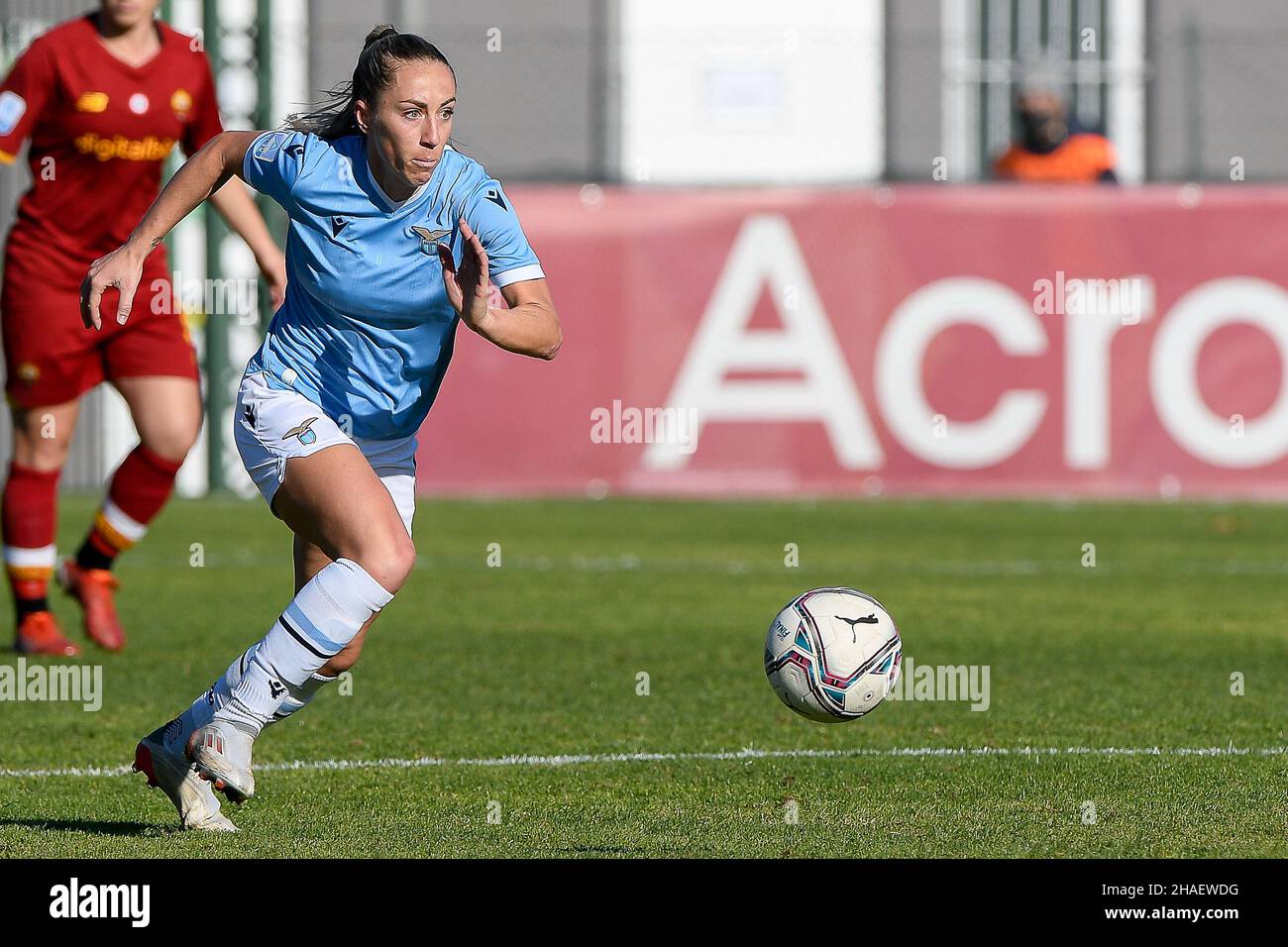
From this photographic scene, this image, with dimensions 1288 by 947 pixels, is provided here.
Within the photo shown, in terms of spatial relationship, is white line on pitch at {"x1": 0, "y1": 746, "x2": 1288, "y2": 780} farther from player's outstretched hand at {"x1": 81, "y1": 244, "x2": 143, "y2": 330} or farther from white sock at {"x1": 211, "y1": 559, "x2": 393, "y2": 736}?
player's outstretched hand at {"x1": 81, "y1": 244, "x2": 143, "y2": 330}

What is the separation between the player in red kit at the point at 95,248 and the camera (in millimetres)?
8633

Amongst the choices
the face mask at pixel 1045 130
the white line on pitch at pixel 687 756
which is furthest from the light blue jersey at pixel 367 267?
the face mask at pixel 1045 130

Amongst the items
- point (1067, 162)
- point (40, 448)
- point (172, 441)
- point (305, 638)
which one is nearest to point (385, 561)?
point (305, 638)

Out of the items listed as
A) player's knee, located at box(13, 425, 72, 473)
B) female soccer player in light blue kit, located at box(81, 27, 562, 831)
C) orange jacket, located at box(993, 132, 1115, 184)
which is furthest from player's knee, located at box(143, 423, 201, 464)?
orange jacket, located at box(993, 132, 1115, 184)

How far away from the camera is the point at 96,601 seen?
354 inches

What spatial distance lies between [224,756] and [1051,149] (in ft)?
47.7

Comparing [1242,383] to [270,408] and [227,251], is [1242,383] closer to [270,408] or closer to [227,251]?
[227,251]

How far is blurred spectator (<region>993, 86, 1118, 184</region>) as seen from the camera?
18.5 metres

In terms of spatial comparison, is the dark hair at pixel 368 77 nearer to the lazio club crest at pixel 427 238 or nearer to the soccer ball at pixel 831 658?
the lazio club crest at pixel 427 238

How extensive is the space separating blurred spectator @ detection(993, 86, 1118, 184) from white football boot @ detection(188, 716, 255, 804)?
13926mm

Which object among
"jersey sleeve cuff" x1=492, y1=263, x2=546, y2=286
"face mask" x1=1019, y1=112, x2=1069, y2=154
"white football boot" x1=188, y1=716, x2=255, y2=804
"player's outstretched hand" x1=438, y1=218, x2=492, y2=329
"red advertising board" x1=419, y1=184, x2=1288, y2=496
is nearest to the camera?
"player's outstretched hand" x1=438, y1=218, x2=492, y2=329

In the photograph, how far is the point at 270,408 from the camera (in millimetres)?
5559

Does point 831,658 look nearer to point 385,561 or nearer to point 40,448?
point 385,561

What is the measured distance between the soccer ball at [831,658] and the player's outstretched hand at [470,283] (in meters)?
1.40
